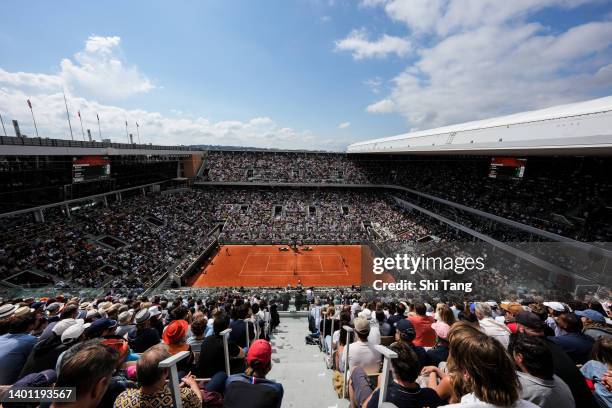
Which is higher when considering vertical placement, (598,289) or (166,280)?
(598,289)

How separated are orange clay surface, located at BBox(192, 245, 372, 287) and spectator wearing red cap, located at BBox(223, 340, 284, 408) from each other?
69.5 ft

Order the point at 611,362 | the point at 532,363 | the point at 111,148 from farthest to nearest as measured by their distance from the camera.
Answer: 1. the point at 111,148
2. the point at 611,362
3. the point at 532,363

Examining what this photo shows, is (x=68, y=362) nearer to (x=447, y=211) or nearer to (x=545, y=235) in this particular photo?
(x=545, y=235)

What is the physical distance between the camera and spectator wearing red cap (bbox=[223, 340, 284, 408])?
95.2 inches

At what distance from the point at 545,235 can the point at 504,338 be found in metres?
19.0

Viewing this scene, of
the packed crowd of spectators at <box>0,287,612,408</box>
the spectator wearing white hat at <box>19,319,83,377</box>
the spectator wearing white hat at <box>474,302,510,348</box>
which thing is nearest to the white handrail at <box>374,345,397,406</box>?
the packed crowd of spectators at <box>0,287,612,408</box>

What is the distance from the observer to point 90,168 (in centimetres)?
2269

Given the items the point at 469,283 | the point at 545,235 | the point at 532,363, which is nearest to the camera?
the point at 532,363

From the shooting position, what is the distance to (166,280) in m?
20.2

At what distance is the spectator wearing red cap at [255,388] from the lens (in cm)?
242

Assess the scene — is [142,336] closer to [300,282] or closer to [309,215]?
[300,282]

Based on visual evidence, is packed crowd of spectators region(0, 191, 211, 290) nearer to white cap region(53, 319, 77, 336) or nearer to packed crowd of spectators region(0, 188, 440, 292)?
packed crowd of spectators region(0, 188, 440, 292)


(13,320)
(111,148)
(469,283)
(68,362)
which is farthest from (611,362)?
(111,148)

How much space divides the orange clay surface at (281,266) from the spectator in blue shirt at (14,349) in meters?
19.7
